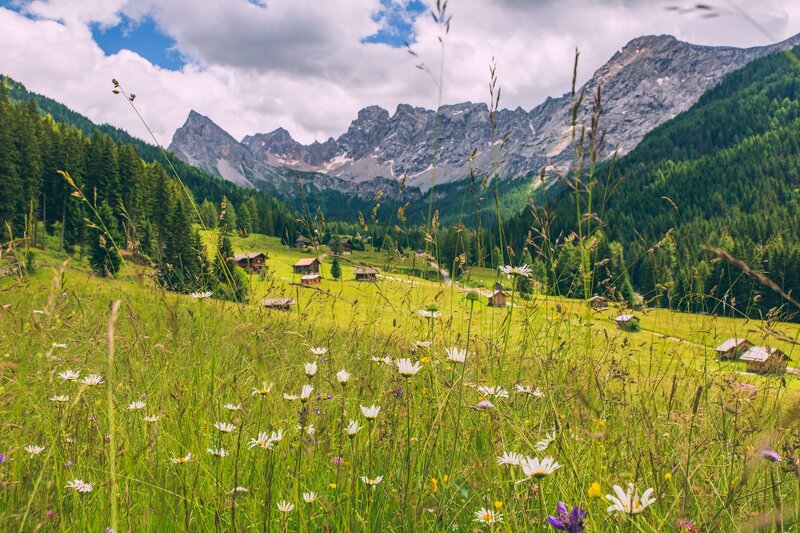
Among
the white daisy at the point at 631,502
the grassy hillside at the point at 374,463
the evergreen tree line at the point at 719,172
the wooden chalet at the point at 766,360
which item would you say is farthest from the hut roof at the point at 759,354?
the evergreen tree line at the point at 719,172

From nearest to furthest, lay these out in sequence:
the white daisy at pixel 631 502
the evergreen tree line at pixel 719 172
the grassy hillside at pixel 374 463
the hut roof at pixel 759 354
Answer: the white daisy at pixel 631 502 < the grassy hillside at pixel 374 463 < the hut roof at pixel 759 354 < the evergreen tree line at pixel 719 172

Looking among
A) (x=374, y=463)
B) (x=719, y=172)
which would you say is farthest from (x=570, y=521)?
(x=719, y=172)

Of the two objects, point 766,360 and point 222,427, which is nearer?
point 222,427

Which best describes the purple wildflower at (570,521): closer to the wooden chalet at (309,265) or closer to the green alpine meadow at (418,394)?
the green alpine meadow at (418,394)

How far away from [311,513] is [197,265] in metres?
3.88

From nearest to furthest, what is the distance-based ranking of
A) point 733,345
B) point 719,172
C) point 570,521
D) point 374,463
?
point 570,521 → point 374,463 → point 733,345 → point 719,172

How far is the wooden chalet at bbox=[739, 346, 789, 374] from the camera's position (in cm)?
402

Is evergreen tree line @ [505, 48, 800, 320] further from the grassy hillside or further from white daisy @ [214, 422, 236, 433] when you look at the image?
white daisy @ [214, 422, 236, 433]

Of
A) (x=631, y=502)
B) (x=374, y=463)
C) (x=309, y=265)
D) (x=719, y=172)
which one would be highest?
(x=719, y=172)

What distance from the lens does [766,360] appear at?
4422 mm

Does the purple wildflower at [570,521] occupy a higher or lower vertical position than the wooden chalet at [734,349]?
higher

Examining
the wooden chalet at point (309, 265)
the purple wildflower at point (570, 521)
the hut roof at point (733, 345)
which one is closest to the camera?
the purple wildflower at point (570, 521)

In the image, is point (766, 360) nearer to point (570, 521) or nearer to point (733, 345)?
point (733, 345)

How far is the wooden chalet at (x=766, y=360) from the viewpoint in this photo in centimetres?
402
